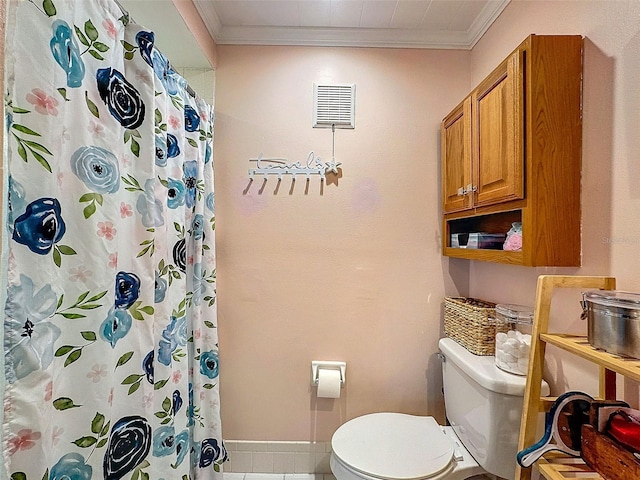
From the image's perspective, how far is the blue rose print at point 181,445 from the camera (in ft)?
4.18

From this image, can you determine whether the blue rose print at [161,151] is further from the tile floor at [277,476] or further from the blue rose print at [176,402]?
the tile floor at [277,476]

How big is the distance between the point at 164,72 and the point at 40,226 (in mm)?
727

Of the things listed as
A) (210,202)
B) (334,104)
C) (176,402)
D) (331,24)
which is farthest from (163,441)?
(331,24)

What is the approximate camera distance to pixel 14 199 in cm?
67

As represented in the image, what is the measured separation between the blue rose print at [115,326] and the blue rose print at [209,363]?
28.4 inches

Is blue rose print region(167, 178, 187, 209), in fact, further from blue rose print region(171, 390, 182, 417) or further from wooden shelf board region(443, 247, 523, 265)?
wooden shelf board region(443, 247, 523, 265)

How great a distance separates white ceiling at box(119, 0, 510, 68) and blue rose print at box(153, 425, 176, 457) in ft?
4.80

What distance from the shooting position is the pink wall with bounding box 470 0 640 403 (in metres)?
0.94

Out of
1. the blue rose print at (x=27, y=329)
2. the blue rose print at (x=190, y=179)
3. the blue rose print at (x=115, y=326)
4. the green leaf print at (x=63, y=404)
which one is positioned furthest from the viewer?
the blue rose print at (x=190, y=179)

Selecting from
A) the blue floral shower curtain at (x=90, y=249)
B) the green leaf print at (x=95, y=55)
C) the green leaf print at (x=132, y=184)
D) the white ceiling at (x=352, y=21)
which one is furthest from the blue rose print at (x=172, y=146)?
the white ceiling at (x=352, y=21)

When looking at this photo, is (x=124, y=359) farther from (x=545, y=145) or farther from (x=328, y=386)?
(x=545, y=145)

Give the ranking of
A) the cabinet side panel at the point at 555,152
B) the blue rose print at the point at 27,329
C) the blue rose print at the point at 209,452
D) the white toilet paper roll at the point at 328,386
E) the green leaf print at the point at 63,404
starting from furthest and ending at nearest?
the white toilet paper roll at the point at 328,386
the blue rose print at the point at 209,452
the cabinet side panel at the point at 555,152
the green leaf print at the point at 63,404
the blue rose print at the point at 27,329

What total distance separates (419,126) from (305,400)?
1495 mm

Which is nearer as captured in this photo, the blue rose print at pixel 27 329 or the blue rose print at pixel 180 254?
the blue rose print at pixel 27 329
